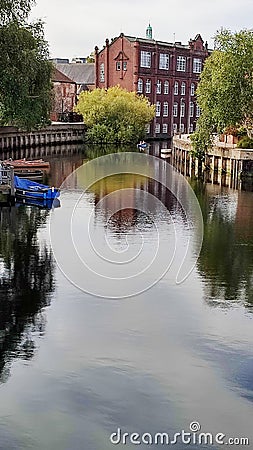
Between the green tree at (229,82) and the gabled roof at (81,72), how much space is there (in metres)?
52.2

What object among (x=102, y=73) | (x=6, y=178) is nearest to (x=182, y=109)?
(x=102, y=73)

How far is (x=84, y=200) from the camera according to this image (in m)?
35.4

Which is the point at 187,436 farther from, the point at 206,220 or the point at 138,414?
the point at 206,220

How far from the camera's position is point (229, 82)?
4391cm

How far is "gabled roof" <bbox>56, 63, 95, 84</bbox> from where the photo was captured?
318ft

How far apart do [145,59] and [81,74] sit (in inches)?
595

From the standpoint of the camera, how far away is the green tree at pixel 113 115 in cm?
7731

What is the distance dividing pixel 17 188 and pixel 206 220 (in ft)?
33.8

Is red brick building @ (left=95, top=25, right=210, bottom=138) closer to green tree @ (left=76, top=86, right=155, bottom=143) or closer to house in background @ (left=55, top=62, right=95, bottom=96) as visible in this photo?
house in background @ (left=55, top=62, right=95, bottom=96)

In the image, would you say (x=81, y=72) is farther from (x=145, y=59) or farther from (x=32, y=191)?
(x=32, y=191)

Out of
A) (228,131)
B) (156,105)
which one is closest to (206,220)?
(228,131)

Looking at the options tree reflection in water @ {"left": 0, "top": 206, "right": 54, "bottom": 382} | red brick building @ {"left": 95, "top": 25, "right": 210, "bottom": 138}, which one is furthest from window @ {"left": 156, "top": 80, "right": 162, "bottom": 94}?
tree reflection in water @ {"left": 0, "top": 206, "right": 54, "bottom": 382}

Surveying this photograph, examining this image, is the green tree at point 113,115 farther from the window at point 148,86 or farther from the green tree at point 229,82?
the green tree at point 229,82

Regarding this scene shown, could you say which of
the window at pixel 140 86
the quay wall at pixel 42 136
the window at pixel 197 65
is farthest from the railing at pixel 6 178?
the window at pixel 197 65
